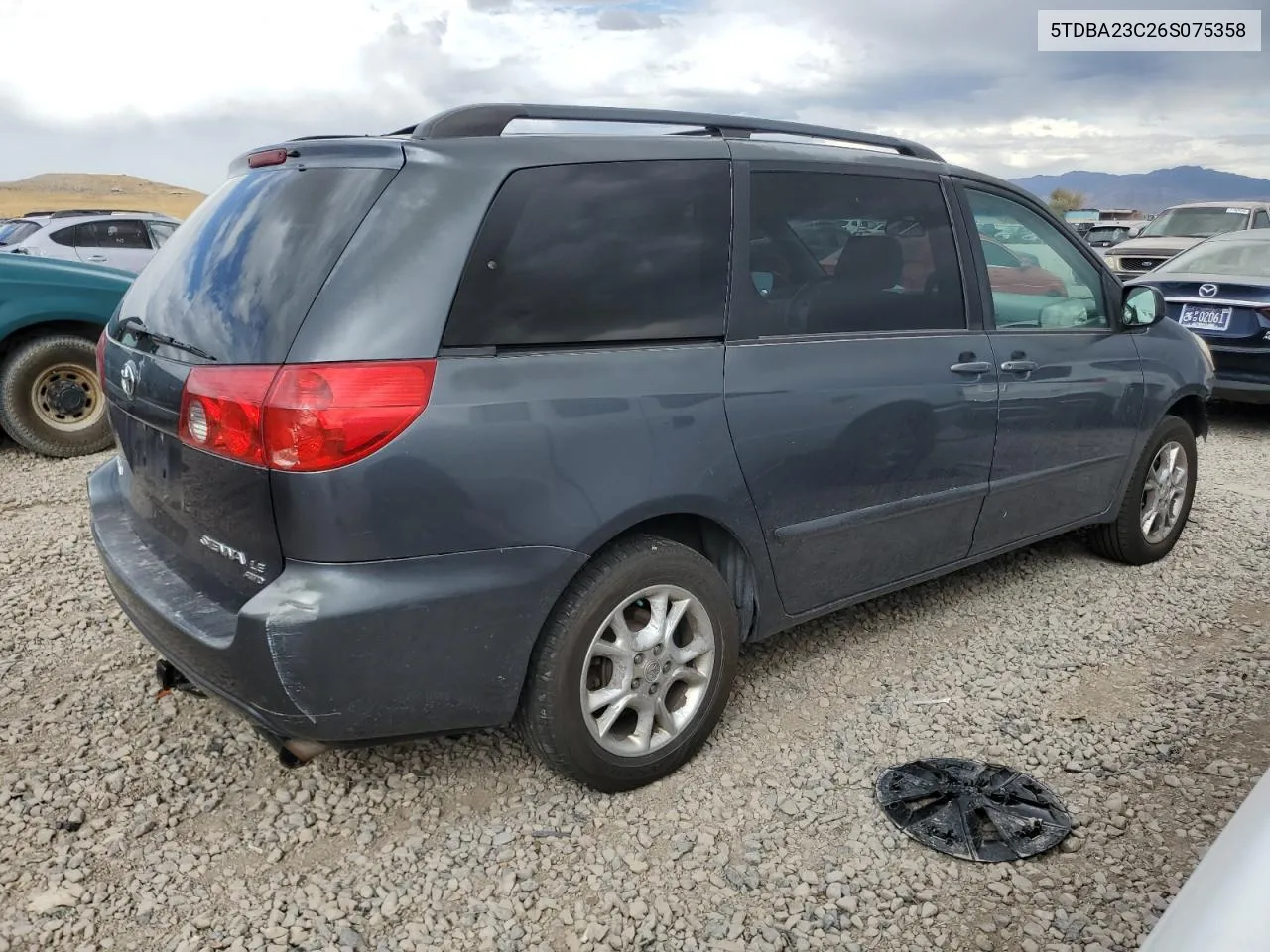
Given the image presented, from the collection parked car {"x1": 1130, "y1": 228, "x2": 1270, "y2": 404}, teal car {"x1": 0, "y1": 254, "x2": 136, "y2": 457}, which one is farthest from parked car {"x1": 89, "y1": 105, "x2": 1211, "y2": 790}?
parked car {"x1": 1130, "y1": 228, "x2": 1270, "y2": 404}

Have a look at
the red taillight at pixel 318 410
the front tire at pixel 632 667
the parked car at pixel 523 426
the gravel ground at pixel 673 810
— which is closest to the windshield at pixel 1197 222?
the gravel ground at pixel 673 810

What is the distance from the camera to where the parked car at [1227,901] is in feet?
3.71

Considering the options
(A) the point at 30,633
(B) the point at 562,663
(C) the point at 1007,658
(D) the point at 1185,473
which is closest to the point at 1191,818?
(C) the point at 1007,658

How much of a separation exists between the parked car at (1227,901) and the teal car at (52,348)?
20.9 ft

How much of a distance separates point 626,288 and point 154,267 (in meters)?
1.45

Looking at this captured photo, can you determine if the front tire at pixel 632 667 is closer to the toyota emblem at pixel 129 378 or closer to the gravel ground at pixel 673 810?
the gravel ground at pixel 673 810

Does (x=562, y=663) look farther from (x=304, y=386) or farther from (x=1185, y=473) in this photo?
(x=1185, y=473)

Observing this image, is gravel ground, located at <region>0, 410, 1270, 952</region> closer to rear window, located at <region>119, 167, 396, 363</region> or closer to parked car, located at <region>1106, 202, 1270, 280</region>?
rear window, located at <region>119, 167, 396, 363</region>

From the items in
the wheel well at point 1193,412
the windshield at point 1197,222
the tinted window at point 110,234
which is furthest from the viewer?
the windshield at point 1197,222

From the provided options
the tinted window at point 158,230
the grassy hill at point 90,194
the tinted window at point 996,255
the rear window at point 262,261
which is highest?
the grassy hill at point 90,194

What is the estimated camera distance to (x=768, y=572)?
3062mm

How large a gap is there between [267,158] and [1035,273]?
299cm

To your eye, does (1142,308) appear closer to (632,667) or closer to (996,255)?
(996,255)

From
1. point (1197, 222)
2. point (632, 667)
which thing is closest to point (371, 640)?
point (632, 667)
